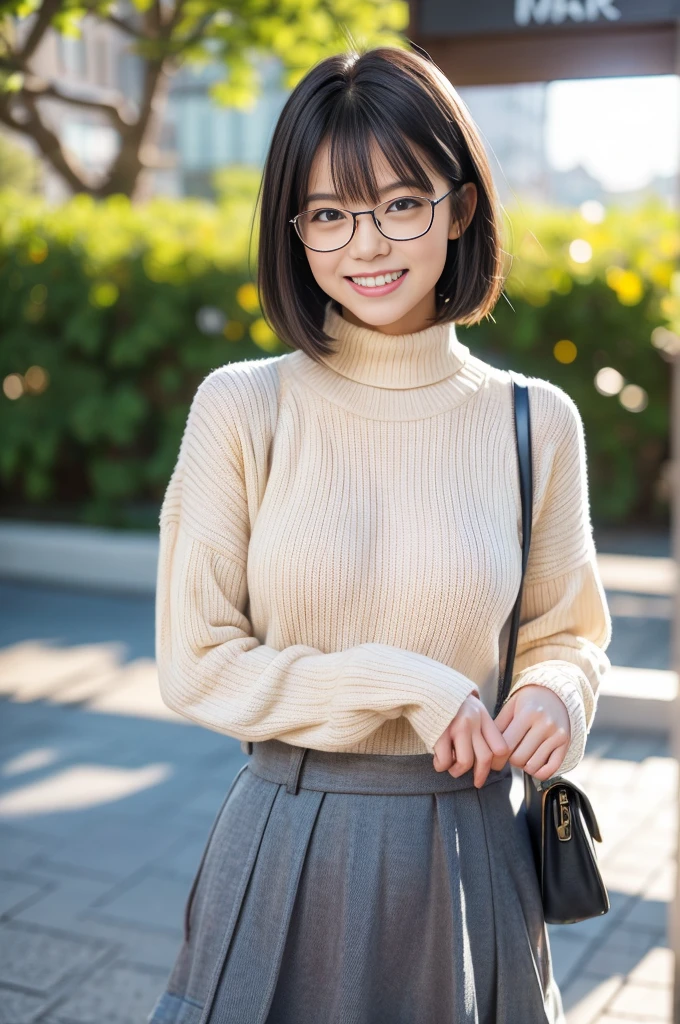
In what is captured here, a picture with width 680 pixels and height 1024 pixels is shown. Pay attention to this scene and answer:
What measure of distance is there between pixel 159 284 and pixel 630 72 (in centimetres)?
475

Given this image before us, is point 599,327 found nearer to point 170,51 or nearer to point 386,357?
point 170,51

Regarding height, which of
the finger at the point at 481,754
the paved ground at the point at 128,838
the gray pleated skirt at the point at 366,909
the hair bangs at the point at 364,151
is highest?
the hair bangs at the point at 364,151

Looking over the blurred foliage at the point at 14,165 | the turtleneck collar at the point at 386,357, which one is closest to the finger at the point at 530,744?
the turtleneck collar at the point at 386,357

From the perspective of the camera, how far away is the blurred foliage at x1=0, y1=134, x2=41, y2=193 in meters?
16.5

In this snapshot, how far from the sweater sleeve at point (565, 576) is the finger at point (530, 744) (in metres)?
0.15

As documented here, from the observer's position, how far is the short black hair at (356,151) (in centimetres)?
156

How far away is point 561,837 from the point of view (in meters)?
1.69

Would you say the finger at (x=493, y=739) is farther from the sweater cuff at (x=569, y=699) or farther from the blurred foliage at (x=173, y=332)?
the blurred foliage at (x=173, y=332)

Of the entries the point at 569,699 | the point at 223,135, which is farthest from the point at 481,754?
the point at 223,135

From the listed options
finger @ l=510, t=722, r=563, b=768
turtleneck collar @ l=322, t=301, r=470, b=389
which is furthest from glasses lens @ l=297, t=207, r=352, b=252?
finger @ l=510, t=722, r=563, b=768

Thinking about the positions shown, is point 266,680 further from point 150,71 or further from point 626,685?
point 150,71

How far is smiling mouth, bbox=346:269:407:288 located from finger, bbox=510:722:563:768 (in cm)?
64

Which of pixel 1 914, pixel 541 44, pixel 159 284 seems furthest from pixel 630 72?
pixel 159 284

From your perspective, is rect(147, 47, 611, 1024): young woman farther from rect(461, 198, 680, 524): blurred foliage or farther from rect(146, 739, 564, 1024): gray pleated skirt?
rect(461, 198, 680, 524): blurred foliage
